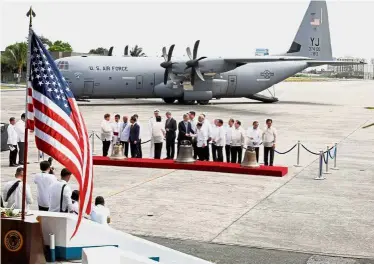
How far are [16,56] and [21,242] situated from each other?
99839 mm

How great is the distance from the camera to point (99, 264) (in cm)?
708

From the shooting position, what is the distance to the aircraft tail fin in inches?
2093

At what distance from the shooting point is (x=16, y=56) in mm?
102938

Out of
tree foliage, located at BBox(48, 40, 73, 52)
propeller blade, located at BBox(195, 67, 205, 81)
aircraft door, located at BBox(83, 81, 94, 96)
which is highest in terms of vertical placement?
tree foliage, located at BBox(48, 40, 73, 52)

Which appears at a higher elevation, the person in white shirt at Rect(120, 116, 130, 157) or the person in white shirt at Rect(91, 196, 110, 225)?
the person in white shirt at Rect(120, 116, 130, 157)

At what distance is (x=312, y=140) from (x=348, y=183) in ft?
30.8

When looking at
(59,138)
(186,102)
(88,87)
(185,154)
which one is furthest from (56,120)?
(186,102)

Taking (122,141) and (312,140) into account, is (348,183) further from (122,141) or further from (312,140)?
(312,140)

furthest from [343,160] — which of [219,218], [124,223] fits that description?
[124,223]

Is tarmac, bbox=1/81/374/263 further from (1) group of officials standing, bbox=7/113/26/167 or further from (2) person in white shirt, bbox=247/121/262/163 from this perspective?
(2) person in white shirt, bbox=247/121/262/163

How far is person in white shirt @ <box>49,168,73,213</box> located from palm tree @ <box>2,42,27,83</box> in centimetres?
9357

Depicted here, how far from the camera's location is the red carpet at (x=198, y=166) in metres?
18.4

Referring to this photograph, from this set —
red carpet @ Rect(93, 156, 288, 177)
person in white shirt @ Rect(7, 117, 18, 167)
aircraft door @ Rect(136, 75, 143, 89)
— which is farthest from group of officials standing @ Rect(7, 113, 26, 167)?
aircraft door @ Rect(136, 75, 143, 89)

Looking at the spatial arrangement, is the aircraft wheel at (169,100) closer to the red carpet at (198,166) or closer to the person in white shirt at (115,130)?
the person in white shirt at (115,130)
